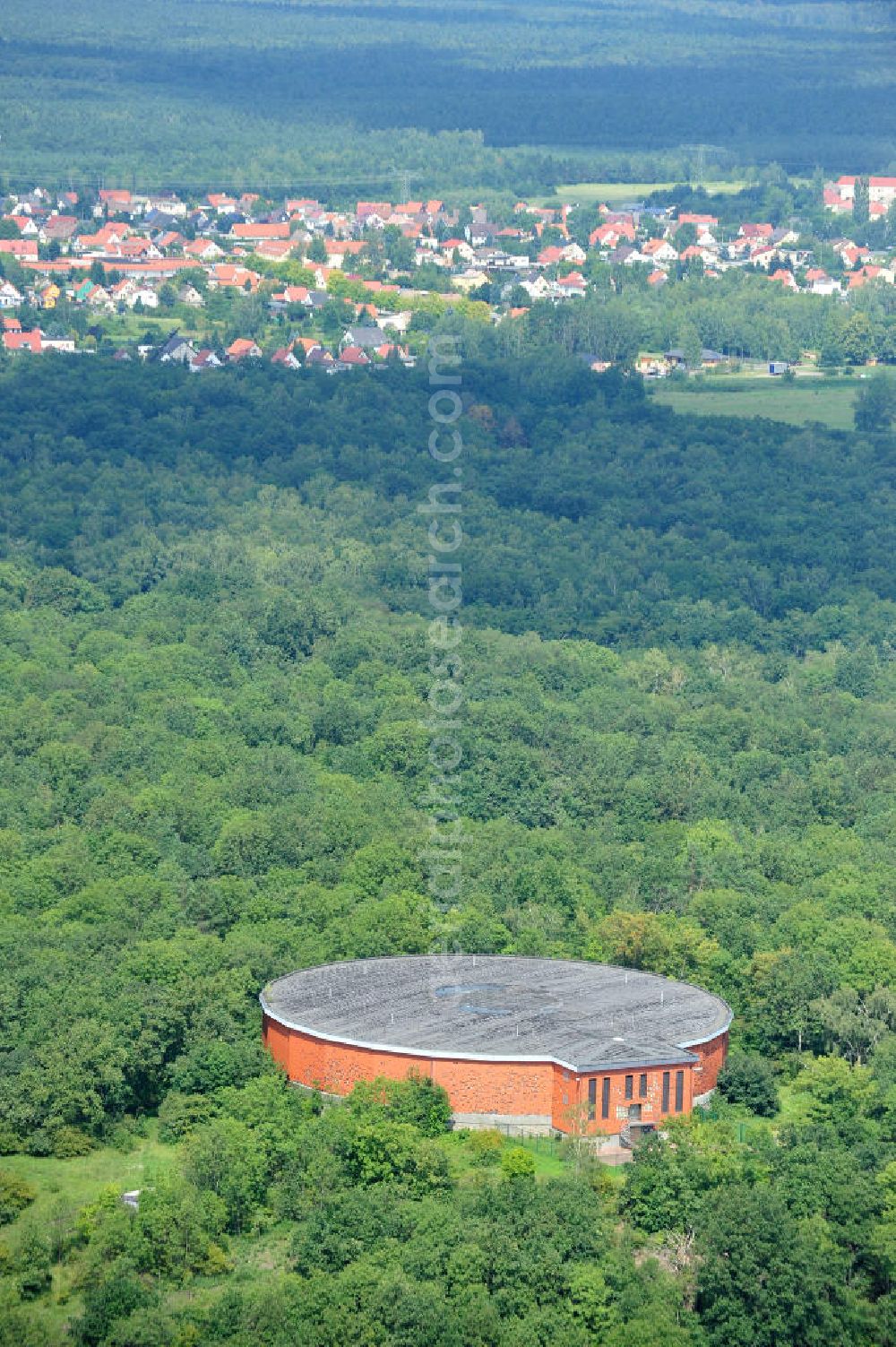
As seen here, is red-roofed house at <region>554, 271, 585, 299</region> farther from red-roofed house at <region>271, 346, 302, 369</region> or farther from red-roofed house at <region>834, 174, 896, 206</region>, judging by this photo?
red-roofed house at <region>834, 174, 896, 206</region>

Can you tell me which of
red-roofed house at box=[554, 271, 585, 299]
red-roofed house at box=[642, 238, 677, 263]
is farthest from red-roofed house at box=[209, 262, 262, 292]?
red-roofed house at box=[642, 238, 677, 263]

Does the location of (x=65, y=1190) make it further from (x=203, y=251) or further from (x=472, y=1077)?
(x=203, y=251)

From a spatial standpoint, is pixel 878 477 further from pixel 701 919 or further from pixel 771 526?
pixel 701 919

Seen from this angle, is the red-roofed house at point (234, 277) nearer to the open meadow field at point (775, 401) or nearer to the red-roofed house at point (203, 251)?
the red-roofed house at point (203, 251)

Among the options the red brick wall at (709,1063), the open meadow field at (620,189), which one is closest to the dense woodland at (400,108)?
the open meadow field at (620,189)

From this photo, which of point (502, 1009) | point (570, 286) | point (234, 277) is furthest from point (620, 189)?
point (502, 1009)

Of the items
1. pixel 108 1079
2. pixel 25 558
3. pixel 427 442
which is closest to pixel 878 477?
pixel 427 442
